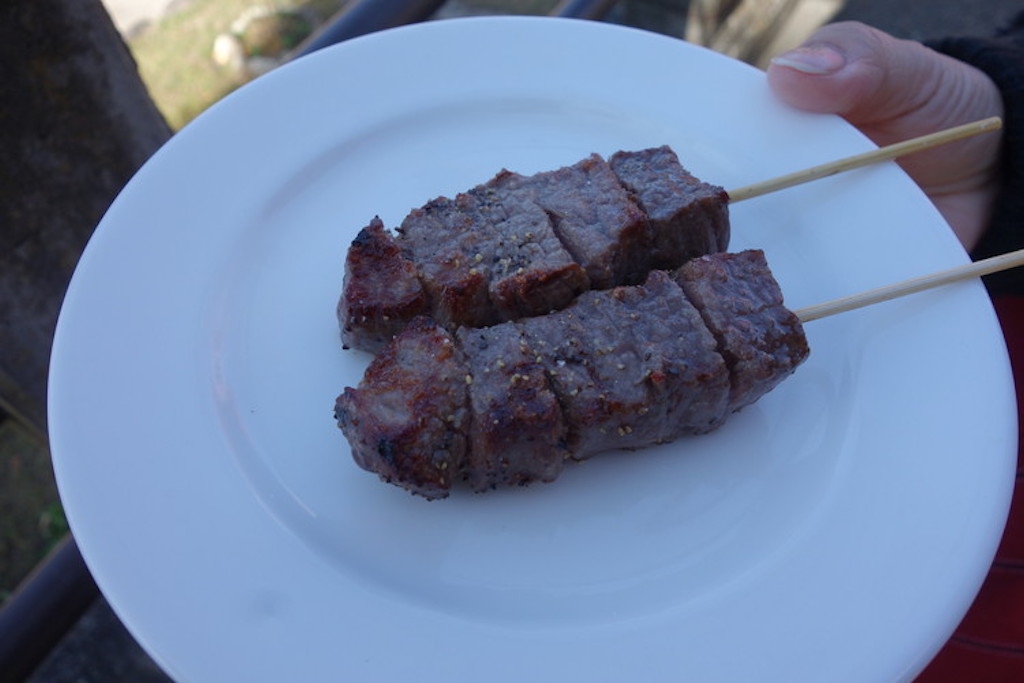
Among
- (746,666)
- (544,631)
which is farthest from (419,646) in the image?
(746,666)

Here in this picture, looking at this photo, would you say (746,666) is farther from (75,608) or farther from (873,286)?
(75,608)

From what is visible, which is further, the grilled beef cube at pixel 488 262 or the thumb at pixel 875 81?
→ the thumb at pixel 875 81

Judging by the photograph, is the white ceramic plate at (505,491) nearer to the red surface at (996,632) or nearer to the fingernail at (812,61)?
the fingernail at (812,61)

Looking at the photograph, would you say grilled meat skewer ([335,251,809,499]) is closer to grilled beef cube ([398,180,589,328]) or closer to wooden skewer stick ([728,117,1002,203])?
grilled beef cube ([398,180,589,328])

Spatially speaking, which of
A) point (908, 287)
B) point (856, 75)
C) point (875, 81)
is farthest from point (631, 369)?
point (875, 81)

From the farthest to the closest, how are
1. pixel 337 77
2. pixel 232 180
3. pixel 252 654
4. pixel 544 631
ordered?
pixel 337 77, pixel 232 180, pixel 544 631, pixel 252 654

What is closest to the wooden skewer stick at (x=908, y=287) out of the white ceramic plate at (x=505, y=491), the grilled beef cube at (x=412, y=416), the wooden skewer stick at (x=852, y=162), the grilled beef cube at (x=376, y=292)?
the white ceramic plate at (x=505, y=491)

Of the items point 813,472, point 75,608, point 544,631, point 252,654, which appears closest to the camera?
point 252,654
